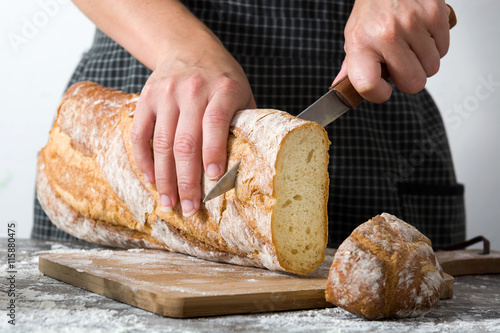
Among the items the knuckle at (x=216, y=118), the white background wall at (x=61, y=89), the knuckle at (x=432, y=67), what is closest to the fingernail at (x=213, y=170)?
the knuckle at (x=216, y=118)

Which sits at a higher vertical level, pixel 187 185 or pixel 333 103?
pixel 333 103

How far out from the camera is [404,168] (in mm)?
2398

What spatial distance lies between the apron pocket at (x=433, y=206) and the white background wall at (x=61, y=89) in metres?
0.93

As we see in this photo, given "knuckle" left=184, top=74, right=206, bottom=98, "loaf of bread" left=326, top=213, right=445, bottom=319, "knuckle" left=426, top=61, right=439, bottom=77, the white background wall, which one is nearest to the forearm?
"knuckle" left=184, top=74, right=206, bottom=98

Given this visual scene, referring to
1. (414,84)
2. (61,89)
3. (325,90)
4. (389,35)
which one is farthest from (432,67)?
(61,89)

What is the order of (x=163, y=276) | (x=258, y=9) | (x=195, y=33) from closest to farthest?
1. (x=163, y=276)
2. (x=195, y=33)
3. (x=258, y=9)

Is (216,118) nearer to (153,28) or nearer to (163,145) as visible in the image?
(163,145)

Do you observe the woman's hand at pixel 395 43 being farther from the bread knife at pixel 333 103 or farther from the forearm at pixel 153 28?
the forearm at pixel 153 28

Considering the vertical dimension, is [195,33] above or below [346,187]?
above

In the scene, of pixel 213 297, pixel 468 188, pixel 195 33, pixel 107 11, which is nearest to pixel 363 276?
pixel 213 297

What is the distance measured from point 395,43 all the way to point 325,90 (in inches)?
25.2

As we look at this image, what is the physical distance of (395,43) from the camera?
1.63 m

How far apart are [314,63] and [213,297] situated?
4.27 feet

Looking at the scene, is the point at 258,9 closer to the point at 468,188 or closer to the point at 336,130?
the point at 336,130
